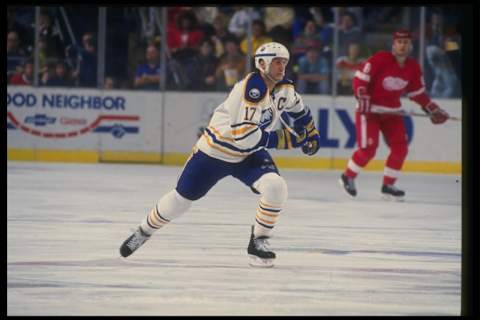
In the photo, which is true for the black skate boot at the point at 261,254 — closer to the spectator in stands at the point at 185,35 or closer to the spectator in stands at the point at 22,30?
the spectator in stands at the point at 185,35

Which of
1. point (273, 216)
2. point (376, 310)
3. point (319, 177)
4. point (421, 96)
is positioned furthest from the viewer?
point (319, 177)

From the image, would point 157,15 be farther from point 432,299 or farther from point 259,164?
point 432,299

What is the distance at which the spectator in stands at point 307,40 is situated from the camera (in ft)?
46.3

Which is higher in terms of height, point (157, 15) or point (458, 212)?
point (157, 15)

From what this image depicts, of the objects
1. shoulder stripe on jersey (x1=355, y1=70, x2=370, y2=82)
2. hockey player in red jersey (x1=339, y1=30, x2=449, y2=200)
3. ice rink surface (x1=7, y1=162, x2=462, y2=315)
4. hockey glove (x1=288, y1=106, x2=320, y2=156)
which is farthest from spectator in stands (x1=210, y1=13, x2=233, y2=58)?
hockey glove (x1=288, y1=106, x2=320, y2=156)

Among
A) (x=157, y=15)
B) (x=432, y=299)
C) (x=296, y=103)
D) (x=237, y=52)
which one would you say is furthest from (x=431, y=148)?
(x=432, y=299)

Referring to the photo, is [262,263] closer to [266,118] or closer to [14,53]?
[266,118]

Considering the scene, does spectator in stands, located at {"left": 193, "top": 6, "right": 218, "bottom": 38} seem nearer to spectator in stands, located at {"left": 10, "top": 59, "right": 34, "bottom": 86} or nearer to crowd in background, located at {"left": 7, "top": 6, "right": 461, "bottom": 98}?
crowd in background, located at {"left": 7, "top": 6, "right": 461, "bottom": 98}

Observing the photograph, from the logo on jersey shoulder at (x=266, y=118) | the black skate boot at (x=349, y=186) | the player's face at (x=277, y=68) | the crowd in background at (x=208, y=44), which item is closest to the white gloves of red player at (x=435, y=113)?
the black skate boot at (x=349, y=186)

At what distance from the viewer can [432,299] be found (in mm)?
5699

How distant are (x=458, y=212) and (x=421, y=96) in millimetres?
1319

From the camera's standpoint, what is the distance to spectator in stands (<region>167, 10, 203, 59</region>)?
47.3 feet

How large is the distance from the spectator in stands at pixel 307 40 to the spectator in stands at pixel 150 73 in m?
1.59

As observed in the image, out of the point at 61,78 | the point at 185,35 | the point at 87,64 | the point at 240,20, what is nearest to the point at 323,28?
the point at 240,20
